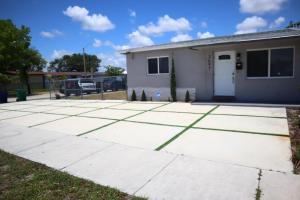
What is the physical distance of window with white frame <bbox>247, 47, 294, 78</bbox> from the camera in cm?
987

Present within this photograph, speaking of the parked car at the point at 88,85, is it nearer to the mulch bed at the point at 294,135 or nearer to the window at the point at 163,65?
the window at the point at 163,65

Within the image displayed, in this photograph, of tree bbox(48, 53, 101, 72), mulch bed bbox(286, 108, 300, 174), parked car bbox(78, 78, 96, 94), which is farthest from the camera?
tree bbox(48, 53, 101, 72)

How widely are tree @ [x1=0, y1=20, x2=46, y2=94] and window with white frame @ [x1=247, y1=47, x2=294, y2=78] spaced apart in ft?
84.8

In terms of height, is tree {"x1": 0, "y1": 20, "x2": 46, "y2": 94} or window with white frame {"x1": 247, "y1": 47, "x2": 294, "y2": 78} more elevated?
tree {"x1": 0, "y1": 20, "x2": 46, "y2": 94}

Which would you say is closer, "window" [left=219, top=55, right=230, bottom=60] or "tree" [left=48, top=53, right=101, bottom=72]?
"window" [left=219, top=55, right=230, bottom=60]

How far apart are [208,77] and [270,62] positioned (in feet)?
9.36

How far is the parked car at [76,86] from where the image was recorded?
20255 millimetres

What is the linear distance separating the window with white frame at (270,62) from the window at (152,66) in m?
5.01

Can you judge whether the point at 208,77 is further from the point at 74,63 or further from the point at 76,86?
the point at 74,63

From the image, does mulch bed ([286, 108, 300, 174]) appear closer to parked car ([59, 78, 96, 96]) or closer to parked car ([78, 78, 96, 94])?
parked car ([59, 78, 96, 96])

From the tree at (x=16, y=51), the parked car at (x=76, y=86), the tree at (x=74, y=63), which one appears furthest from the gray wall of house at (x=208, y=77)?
the tree at (x=74, y=63)

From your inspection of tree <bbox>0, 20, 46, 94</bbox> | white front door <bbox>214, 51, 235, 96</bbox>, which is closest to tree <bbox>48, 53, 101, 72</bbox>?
tree <bbox>0, 20, 46, 94</bbox>

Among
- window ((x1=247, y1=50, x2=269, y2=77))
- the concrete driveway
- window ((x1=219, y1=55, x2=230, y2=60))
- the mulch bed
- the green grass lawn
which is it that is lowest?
the green grass lawn

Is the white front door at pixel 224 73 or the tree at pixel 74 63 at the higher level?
the tree at pixel 74 63
